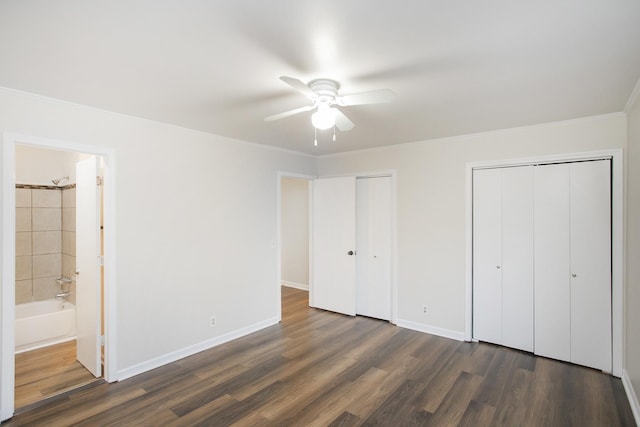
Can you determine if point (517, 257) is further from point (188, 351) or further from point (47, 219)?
point (47, 219)

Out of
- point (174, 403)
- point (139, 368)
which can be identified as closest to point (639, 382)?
point (174, 403)

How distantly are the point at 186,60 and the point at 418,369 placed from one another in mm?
3328

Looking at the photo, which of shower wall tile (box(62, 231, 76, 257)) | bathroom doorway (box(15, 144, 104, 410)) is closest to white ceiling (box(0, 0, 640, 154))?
bathroom doorway (box(15, 144, 104, 410))

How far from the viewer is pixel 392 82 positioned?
7.60 ft

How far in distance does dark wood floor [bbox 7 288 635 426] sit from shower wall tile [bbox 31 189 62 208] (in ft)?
8.94

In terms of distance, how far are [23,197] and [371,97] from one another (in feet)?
15.2

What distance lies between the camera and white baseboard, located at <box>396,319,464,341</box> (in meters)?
4.01

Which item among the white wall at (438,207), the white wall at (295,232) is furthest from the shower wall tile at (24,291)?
the white wall at (438,207)

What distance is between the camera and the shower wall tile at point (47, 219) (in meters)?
4.25

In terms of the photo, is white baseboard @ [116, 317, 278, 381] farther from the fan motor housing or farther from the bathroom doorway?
the fan motor housing

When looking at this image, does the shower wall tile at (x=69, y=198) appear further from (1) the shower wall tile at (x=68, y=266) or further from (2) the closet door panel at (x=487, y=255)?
(2) the closet door panel at (x=487, y=255)

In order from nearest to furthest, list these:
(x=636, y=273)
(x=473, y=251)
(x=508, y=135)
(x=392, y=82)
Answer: (x=392, y=82) < (x=636, y=273) < (x=508, y=135) < (x=473, y=251)

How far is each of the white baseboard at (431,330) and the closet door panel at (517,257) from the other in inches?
19.8

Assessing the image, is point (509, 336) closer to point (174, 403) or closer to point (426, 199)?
point (426, 199)
